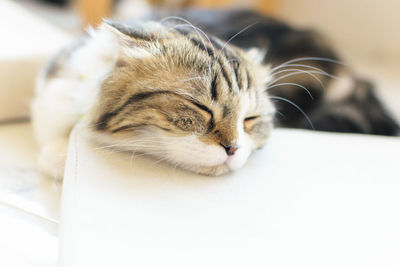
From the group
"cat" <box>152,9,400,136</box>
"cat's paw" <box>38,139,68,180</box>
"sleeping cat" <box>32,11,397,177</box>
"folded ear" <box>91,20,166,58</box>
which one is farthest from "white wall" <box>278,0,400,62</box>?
"cat's paw" <box>38,139,68,180</box>

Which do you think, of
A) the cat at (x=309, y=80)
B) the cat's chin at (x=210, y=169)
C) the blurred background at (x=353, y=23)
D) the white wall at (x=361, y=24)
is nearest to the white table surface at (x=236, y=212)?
the cat's chin at (x=210, y=169)

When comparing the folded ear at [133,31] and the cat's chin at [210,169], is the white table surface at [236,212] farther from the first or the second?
the folded ear at [133,31]

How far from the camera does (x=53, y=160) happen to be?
89 centimetres

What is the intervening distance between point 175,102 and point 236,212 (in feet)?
0.85

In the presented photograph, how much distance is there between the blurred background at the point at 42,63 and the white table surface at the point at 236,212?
10 centimetres

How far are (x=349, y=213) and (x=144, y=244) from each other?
1.37 ft

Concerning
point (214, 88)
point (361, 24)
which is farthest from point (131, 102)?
point (361, 24)

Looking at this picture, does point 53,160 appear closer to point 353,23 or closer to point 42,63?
point 42,63

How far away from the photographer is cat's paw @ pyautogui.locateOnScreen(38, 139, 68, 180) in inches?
34.5

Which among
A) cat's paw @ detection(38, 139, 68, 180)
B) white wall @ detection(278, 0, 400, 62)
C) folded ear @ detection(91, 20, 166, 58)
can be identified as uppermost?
white wall @ detection(278, 0, 400, 62)

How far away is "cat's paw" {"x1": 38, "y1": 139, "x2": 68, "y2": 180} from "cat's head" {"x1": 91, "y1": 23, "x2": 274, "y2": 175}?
0.14m

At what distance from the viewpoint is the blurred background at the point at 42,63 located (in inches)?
26.6

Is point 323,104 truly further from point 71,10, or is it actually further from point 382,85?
point 71,10

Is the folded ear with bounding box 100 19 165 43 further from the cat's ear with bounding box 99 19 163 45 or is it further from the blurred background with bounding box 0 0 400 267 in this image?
the blurred background with bounding box 0 0 400 267
